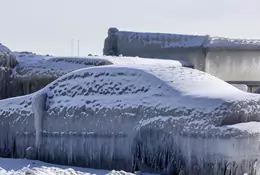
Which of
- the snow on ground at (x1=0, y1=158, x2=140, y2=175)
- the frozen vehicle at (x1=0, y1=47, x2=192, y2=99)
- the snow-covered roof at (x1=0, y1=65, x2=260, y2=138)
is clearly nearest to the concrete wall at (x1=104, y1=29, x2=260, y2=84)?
the frozen vehicle at (x1=0, y1=47, x2=192, y2=99)

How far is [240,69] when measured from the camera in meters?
18.9

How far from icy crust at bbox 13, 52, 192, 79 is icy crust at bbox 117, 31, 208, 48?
12.0 ft

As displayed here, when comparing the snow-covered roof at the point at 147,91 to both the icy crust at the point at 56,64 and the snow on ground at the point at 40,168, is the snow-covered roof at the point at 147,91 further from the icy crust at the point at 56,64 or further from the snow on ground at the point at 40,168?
the icy crust at the point at 56,64

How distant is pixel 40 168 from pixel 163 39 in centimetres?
1096

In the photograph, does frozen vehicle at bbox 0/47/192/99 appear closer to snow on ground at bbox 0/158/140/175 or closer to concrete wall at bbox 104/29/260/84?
concrete wall at bbox 104/29/260/84

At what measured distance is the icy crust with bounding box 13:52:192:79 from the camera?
13.1m

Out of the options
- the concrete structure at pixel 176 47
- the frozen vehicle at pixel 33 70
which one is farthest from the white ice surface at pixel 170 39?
the frozen vehicle at pixel 33 70

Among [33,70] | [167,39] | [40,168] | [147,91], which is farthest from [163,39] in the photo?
[40,168]

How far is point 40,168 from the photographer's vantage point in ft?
23.8

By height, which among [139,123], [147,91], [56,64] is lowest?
[139,123]

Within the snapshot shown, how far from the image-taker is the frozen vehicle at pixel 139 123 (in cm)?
734

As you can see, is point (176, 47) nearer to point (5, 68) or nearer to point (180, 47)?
point (180, 47)

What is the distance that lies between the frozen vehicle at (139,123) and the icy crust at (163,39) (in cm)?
830

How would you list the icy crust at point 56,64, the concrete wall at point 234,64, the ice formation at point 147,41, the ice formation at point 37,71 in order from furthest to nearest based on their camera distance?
the concrete wall at point 234,64 < the ice formation at point 147,41 < the ice formation at point 37,71 < the icy crust at point 56,64
